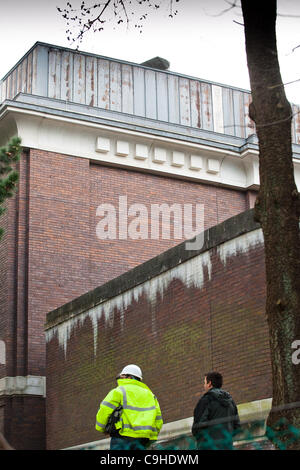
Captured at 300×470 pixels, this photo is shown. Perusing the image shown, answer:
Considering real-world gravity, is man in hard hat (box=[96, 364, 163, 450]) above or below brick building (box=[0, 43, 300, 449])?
below

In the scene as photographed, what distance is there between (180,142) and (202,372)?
371 inches

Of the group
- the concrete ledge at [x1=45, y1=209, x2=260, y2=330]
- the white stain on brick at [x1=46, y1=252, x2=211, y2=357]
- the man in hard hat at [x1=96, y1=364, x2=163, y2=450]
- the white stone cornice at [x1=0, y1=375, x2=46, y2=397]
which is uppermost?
the concrete ledge at [x1=45, y1=209, x2=260, y2=330]

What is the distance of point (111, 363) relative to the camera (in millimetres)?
16281

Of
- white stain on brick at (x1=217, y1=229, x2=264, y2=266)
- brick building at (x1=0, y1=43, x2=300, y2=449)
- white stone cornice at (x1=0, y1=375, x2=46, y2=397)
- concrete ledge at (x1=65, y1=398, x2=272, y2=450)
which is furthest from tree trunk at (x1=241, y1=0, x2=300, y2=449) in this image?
brick building at (x1=0, y1=43, x2=300, y2=449)

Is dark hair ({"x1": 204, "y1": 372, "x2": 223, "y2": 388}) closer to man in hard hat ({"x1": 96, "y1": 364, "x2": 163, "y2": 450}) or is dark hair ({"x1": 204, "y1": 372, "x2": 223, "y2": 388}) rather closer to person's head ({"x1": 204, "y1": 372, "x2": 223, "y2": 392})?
person's head ({"x1": 204, "y1": 372, "x2": 223, "y2": 392})

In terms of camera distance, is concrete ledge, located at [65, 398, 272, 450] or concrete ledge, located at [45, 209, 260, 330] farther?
concrete ledge, located at [45, 209, 260, 330]

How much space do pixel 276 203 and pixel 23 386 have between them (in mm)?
12250

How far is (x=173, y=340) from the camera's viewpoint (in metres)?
14.6

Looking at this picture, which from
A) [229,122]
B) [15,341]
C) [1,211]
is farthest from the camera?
[229,122]

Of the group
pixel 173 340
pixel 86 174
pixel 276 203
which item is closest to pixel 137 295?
pixel 173 340

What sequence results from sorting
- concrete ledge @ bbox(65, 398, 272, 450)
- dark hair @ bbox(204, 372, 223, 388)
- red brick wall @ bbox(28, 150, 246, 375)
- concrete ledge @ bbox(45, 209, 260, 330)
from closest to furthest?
dark hair @ bbox(204, 372, 223, 388) → concrete ledge @ bbox(65, 398, 272, 450) → concrete ledge @ bbox(45, 209, 260, 330) → red brick wall @ bbox(28, 150, 246, 375)

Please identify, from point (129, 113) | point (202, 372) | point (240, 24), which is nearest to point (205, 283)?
point (202, 372)

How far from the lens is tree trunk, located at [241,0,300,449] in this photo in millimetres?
7660
